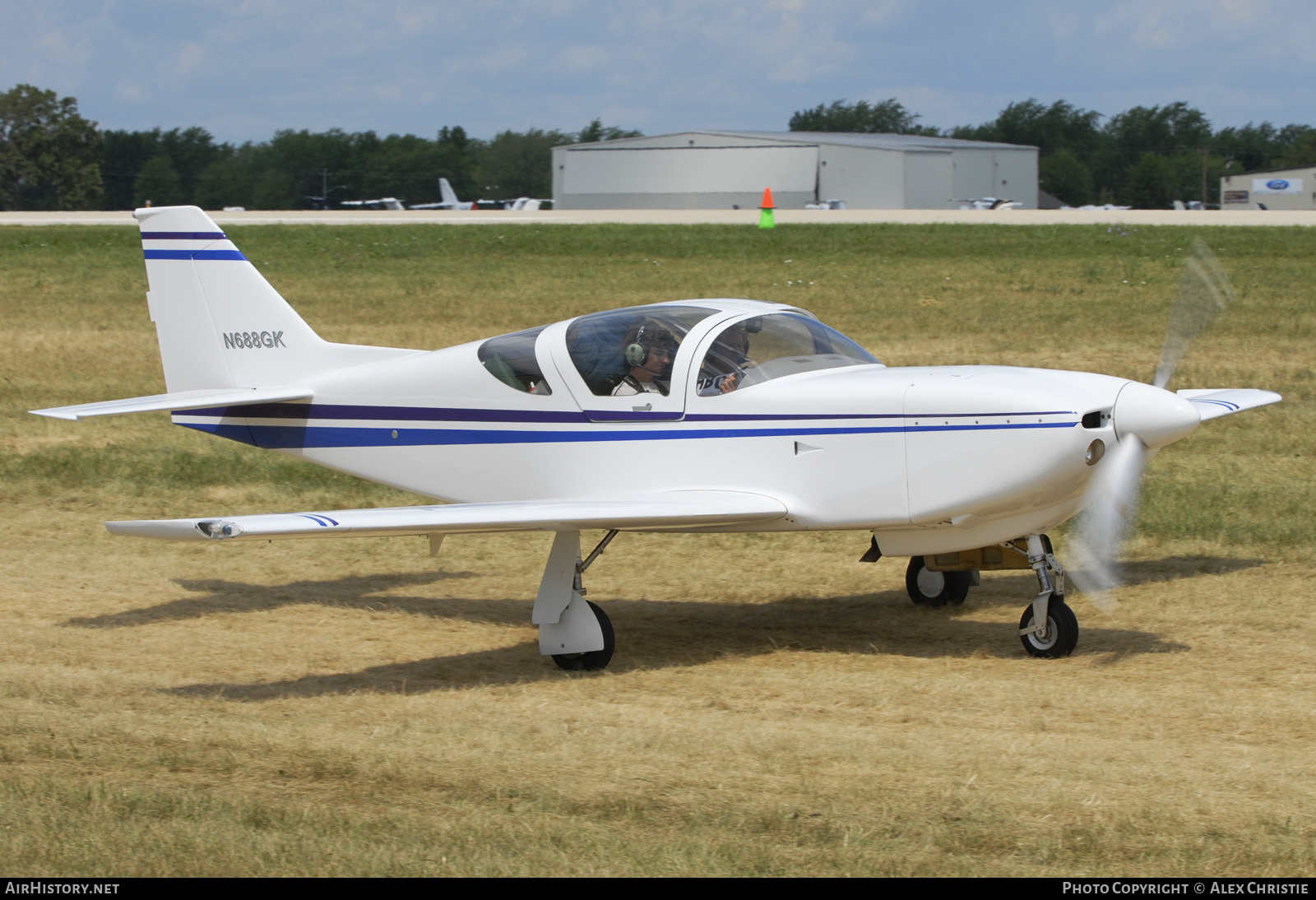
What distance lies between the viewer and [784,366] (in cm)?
772

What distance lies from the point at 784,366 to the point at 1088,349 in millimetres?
10903

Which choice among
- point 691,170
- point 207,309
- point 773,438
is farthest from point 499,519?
point 691,170

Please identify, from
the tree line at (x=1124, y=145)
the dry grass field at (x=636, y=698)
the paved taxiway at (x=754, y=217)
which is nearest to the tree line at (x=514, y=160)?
the tree line at (x=1124, y=145)

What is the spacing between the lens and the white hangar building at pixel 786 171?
75250 millimetres

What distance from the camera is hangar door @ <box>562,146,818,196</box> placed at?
78812mm

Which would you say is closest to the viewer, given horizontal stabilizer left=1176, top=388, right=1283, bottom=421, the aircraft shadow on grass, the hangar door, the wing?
the wing

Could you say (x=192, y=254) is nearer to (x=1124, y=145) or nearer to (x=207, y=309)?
(x=207, y=309)

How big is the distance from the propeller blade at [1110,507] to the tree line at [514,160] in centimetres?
10855

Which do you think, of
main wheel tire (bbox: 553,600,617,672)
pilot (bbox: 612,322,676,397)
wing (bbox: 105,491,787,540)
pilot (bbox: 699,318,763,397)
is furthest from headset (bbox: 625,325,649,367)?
main wheel tire (bbox: 553,600,617,672)

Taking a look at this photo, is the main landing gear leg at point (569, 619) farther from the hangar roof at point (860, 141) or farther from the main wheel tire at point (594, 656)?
the hangar roof at point (860, 141)

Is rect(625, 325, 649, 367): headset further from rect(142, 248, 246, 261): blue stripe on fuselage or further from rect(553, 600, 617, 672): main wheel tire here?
rect(142, 248, 246, 261): blue stripe on fuselage

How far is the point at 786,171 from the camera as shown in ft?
258

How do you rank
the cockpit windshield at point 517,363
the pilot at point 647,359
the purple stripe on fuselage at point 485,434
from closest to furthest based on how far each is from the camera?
the purple stripe on fuselage at point 485,434
the pilot at point 647,359
the cockpit windshield at point 517,363
